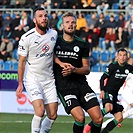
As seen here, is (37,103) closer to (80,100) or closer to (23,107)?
(80,100)

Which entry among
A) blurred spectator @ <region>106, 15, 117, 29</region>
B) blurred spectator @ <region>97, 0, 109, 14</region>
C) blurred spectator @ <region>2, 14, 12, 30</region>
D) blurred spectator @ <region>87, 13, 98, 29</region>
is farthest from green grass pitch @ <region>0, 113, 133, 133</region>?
blurred spectator @ <region>97, 0, 109, 14</region>

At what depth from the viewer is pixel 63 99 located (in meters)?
9.09

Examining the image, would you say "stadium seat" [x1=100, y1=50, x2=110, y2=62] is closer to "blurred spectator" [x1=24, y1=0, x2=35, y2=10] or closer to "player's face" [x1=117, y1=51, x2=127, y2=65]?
"blurred spectator" [x1=24, y1=0, x2=35, y2=10]

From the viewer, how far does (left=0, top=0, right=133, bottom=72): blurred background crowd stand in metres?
21.1

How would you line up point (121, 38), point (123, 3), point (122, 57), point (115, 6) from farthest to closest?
point (115, 6)
point (123, 3)
point (121, 38)
point (122, 57)

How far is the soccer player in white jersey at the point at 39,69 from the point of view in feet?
29.7

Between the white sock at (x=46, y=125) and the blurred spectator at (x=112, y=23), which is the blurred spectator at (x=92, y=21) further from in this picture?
the white sock at (x=46, y=125)

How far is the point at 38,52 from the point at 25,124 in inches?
200

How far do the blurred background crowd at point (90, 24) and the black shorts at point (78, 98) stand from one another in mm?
11149

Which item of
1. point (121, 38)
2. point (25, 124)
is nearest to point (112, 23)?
point (121, 38)

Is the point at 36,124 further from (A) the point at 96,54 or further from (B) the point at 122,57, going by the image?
(A) the point at 96,54

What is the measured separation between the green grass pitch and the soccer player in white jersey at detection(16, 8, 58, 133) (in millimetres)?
3264

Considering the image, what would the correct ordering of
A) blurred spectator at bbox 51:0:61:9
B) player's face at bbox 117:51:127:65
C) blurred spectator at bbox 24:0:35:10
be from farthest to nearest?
1. blurred spectator at bbox 24:0:35:10
2. blurred spectator at bbox 51:0:61:9
3. player's face at bbox 117:51:127:65

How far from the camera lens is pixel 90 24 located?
21.7 meters
